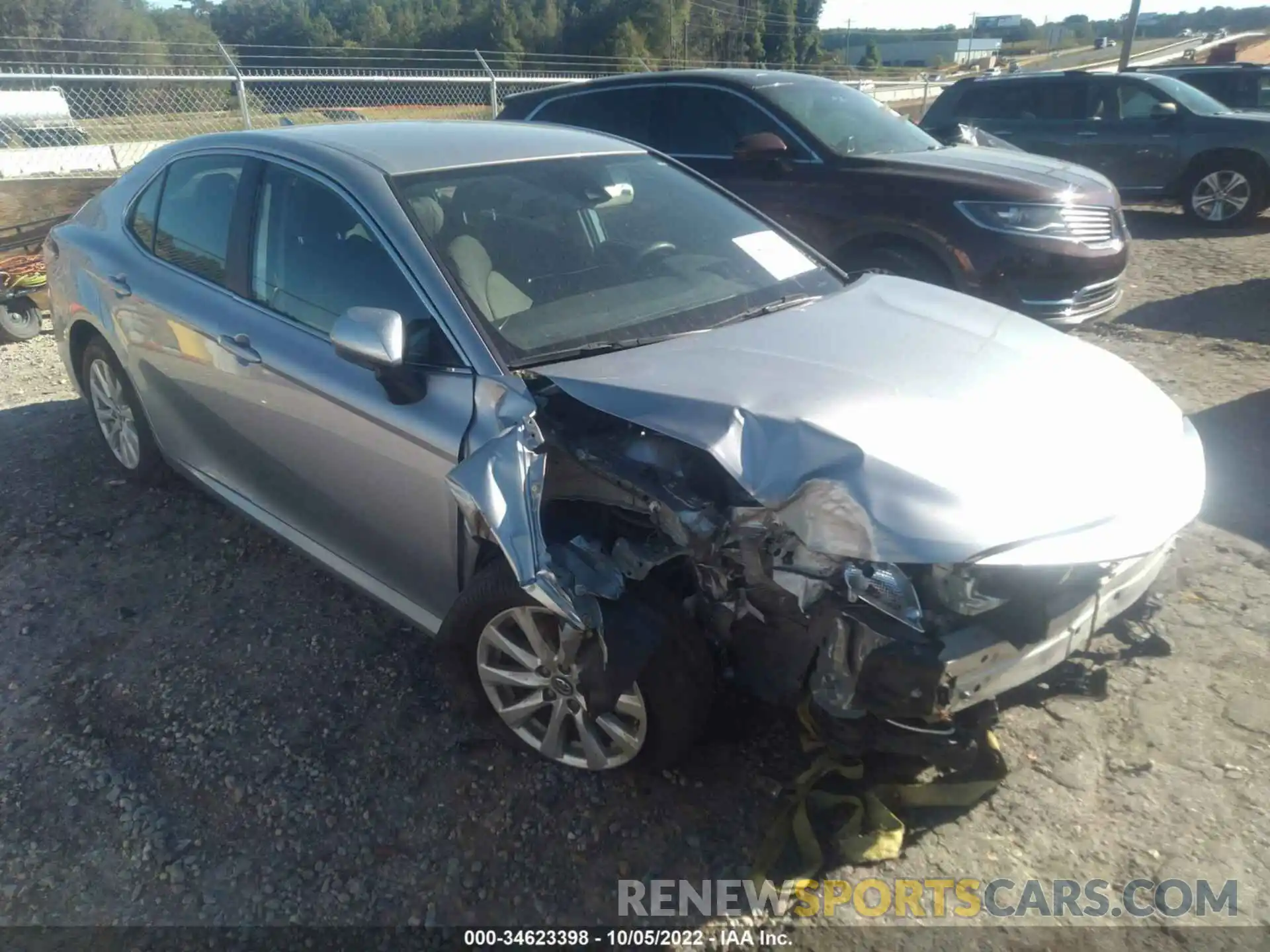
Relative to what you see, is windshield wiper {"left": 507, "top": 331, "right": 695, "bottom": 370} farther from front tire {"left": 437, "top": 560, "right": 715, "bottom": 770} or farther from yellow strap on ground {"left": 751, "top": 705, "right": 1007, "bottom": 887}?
yellow strap on ground {"left": 751, "top": 705, "right": 1007, "bottom": 887}

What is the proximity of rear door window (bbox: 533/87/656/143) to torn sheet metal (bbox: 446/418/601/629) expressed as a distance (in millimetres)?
5095

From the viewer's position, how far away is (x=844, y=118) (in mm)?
6676

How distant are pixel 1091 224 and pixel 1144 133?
6.15 metres

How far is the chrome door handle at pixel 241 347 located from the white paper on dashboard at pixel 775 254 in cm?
181

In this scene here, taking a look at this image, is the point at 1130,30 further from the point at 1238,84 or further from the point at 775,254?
the point at 775,254

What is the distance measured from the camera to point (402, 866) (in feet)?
8.64

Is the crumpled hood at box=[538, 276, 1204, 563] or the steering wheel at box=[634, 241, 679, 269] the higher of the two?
the steering wheel at box=[634, 241, 679, 269]

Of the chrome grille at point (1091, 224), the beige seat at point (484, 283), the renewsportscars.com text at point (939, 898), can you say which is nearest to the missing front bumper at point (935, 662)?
the renewsportscars.com text at point (939, 898)

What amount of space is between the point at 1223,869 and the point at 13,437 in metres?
6.00

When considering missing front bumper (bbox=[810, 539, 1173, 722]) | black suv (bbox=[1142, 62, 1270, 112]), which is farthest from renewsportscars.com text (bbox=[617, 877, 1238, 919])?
black suv (bbox=[1142, 62, 1270, 112])

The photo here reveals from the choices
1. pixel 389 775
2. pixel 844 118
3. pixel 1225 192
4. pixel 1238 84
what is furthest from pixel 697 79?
pixel 1238 84

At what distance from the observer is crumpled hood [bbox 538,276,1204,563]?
2.25m

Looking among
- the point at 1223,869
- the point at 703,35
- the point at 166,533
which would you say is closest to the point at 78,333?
the point at 166,533

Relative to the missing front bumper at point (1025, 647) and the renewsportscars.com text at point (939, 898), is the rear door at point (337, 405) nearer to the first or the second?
the renewsportscars.com text at point (939, 898)
